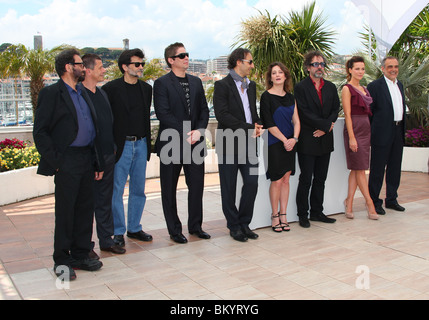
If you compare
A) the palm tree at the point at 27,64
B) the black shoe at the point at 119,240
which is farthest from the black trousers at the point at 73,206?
the palm tree at the point at 27,64

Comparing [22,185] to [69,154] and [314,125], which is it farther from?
[314,125]

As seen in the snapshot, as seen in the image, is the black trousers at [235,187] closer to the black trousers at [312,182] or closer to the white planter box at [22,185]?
the black trousers at [312,182]

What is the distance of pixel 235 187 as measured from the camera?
498cm

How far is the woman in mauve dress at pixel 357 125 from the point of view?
5.49 metres

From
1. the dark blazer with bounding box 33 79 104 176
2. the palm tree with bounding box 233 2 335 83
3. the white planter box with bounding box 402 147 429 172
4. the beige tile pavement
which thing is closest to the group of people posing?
the dark blazer with bounding box 33 79 104 176

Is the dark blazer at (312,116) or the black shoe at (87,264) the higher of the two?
the dark blazer at (312,116)

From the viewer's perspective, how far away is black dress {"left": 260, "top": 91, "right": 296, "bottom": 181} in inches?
199

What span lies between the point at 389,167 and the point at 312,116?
1.58 meters

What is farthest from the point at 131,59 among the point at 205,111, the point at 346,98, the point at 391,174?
the point at 391,174

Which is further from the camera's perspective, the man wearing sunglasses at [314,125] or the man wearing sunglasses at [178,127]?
the man wearing sunglasses at [314,125]

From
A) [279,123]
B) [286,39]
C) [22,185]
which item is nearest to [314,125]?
[279,123]

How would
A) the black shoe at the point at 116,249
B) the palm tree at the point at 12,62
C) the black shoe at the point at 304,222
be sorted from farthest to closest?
the palm tree at the point at 12,62 < the black shoe at the point at 304,222 < the black shoe at the point at 116,249

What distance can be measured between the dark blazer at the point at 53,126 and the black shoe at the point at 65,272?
760mm

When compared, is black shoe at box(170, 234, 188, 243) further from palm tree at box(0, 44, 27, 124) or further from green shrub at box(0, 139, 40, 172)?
palm tree at box(0, 44, 27, 124)
